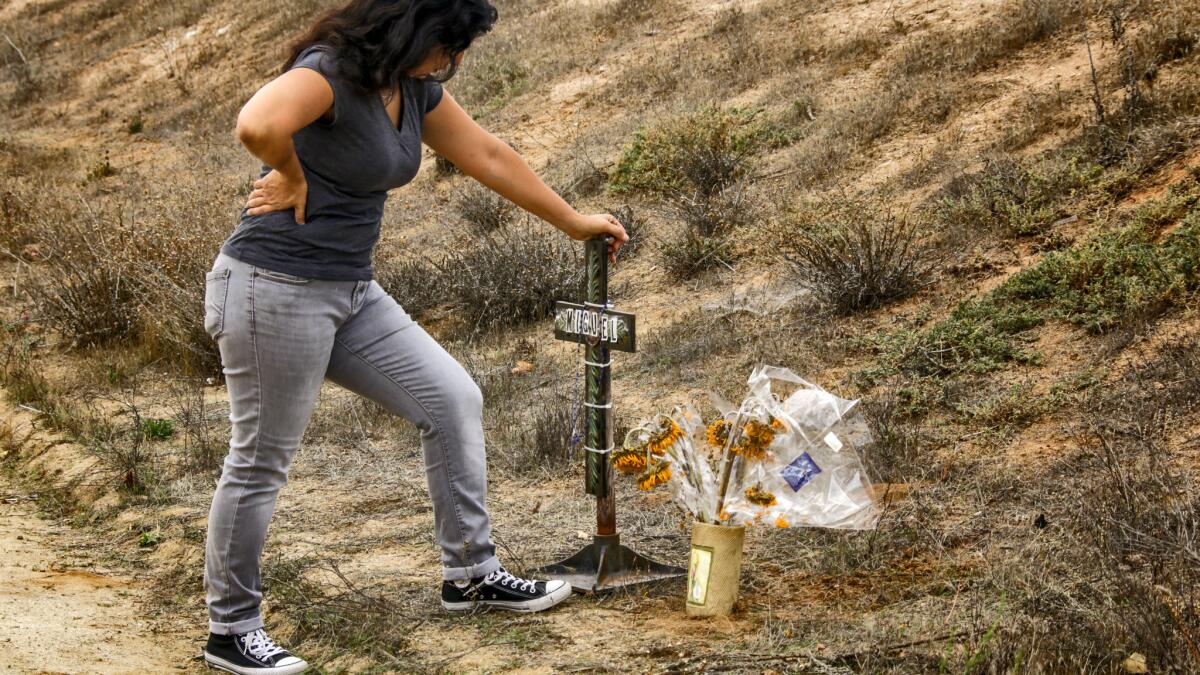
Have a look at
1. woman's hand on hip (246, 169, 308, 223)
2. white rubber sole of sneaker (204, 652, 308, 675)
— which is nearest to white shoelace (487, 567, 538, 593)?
white rubber sole of sneaker (204, 652, 308, 675)

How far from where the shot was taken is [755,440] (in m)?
3.16

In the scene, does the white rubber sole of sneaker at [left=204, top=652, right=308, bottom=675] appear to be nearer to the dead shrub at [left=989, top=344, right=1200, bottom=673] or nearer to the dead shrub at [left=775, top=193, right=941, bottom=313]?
the dead shrub at [left=989, top=344, right=1200, bottom=673]

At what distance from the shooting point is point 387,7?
266 centimetres

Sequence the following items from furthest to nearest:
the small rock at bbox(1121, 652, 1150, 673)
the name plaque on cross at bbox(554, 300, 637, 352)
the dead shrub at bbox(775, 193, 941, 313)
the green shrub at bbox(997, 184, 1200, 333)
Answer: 1. the dead shrub at bbox(775, 193, 941, 313)
2. the green shrub at bbox(997, 184, 1200, 333)
3. the name plaque on cross at bbox(554, 300, 637, 352)
4. the small rock at bbox(1121, 652, 1150, 673)

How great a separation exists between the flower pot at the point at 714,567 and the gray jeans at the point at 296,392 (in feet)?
1.96

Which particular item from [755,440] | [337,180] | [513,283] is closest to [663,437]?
[755,440]

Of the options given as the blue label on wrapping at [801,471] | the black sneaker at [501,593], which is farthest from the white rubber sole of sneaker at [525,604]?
the blue label on wrapping at [801,471]

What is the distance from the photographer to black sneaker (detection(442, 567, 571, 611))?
3.37 metres

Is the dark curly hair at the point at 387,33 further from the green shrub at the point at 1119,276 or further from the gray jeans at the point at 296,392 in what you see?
the green shrub at the point at 1119,276

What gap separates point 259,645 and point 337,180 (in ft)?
4.05

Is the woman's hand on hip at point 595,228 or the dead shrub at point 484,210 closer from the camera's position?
the woman's hand on hip at point 595,228

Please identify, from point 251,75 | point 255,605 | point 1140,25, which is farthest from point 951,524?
point 251,75

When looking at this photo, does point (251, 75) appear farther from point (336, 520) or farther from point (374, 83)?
point (374, 83)

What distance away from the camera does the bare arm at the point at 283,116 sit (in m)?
2.55
